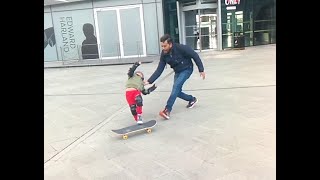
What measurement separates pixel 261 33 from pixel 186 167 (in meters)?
19.2

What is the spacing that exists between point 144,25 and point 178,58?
43.9 ft

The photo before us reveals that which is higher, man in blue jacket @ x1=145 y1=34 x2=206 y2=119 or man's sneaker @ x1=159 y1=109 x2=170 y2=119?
man in blue jacket @ x1=145 y1=34 x2=206 y2=119

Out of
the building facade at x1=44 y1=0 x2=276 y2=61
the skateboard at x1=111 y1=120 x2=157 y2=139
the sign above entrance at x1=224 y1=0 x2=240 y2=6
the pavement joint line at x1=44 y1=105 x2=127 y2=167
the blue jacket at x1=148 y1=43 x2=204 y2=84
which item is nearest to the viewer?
the pavement joint line at x1=44 y1=105 x2=127 y2=167

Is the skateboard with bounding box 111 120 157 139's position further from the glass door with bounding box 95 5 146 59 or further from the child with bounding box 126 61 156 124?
the glass door with bounding box 95 5 146 59

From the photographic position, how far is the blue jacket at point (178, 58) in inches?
236

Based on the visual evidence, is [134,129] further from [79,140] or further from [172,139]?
[79,140]

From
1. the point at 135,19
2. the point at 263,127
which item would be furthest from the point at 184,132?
the point at 135,19

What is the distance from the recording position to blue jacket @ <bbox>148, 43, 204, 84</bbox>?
5996 millimetres

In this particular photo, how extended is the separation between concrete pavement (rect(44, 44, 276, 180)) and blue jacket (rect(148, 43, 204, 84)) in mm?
913

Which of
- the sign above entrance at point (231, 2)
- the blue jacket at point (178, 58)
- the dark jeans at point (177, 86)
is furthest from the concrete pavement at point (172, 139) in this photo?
the sign above entrance at point (231, 2)

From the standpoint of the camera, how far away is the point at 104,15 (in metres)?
19.4

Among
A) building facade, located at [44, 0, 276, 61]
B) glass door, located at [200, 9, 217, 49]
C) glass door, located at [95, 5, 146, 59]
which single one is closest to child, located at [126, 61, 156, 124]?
building facade, located at [44, 0, 276, 61]

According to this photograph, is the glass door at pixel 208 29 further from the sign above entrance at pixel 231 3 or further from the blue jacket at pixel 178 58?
the blue jacket at pixel 178 58
